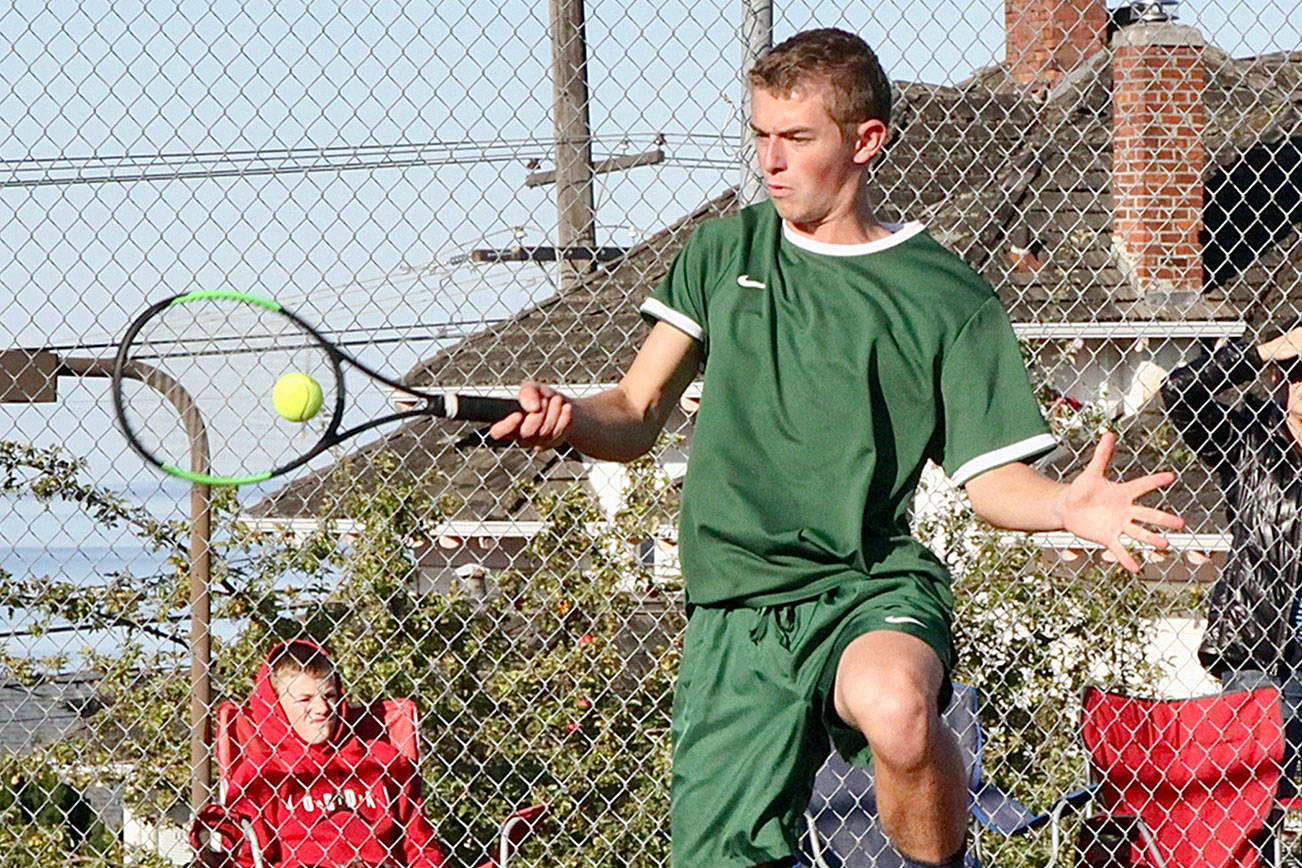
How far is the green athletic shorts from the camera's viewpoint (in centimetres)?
309

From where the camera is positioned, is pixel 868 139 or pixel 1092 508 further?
pixel 868 139

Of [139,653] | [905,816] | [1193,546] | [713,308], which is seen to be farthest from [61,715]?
[1193,546]

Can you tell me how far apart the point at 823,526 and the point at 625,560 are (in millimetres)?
Result: 2137

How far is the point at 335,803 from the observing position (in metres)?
5.08

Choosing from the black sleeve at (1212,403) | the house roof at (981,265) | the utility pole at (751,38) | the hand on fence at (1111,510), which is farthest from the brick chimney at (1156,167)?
the hand on fence at (1111,510)

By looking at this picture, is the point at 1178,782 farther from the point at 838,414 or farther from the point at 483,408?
the point at 483,408

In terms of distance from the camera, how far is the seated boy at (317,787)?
4.93 meters

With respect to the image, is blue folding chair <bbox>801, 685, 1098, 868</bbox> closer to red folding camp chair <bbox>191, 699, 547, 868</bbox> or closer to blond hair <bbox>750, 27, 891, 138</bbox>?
red folding camp chair <bbox>191, 699, 547, 868</bbox>

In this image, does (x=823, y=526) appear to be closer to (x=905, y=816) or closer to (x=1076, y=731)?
(x=905, y=816)

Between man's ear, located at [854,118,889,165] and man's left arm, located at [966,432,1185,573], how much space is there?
590 millimetres

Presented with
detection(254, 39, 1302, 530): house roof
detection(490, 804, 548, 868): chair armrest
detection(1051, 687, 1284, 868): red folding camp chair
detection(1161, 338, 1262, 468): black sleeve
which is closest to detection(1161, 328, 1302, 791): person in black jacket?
detection(1161, 338, 1262, 468): black sleeve

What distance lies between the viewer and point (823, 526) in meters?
3.13

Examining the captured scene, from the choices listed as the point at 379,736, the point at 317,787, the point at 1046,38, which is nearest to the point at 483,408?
the point at 379,736

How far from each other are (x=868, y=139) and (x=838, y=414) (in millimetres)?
464
